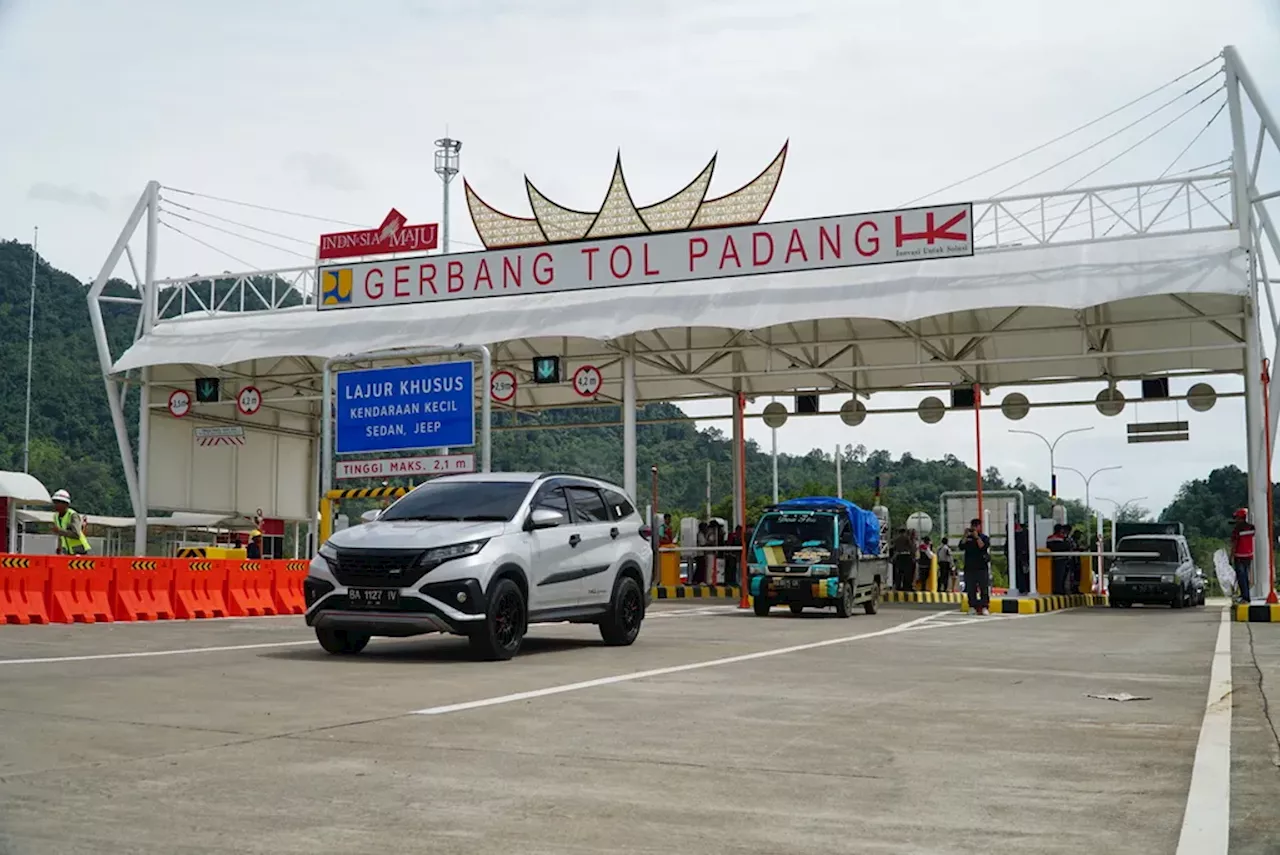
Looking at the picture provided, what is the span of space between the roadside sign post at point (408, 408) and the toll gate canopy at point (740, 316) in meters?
0.69

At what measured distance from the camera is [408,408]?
25.2 meters

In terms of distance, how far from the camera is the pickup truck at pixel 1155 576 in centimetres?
3197

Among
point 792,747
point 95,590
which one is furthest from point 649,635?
point 792,747

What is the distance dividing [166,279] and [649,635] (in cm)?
2418

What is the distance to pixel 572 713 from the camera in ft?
27.9

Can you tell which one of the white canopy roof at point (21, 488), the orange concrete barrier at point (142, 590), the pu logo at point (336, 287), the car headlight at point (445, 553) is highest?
the pu logo at point (336, 287)

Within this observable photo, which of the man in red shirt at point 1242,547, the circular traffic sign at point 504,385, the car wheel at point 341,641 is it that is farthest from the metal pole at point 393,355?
the man in red shirt at point 1242,547

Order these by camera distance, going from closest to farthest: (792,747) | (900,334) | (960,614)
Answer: (792,747)
(960,614)
(900,334)

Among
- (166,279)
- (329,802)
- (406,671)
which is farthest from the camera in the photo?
(166,279)

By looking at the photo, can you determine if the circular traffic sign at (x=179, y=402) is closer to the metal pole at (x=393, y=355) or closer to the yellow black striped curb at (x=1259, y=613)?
the metal pole at (x=393, y=355)

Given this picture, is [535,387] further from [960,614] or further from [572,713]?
[572,713]

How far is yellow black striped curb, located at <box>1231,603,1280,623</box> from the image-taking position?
22.8 metres

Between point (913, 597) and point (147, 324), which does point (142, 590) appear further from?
point (913, 597)

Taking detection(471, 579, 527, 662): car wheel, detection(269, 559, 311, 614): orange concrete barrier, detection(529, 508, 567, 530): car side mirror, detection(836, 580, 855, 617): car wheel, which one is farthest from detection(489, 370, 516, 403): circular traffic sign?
detection(471, 579, 527, 662): car wheel
